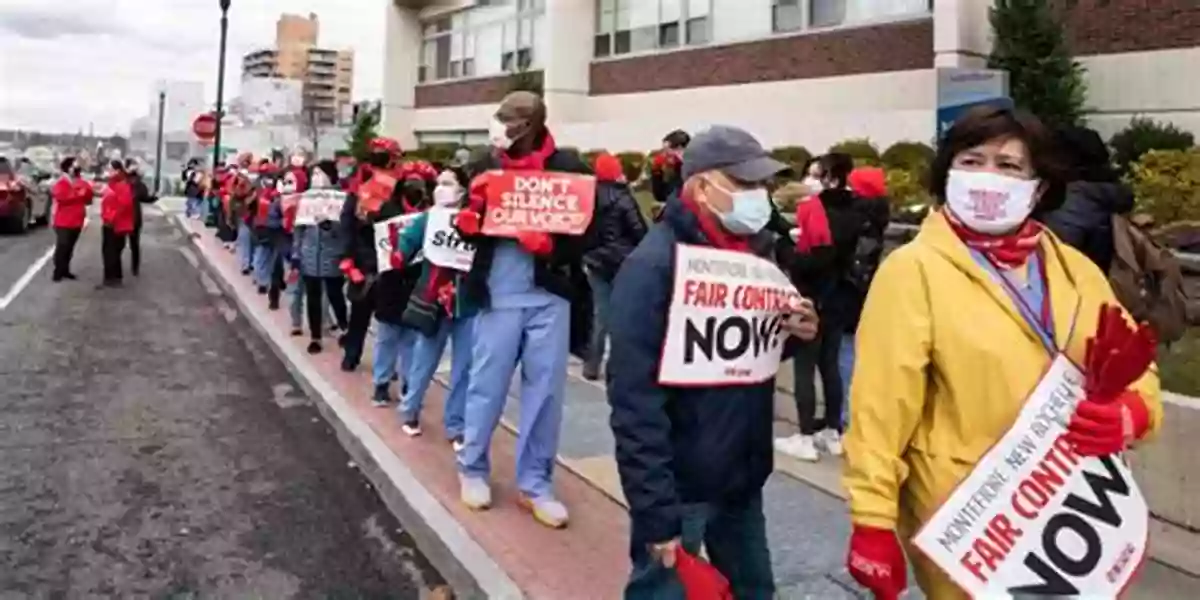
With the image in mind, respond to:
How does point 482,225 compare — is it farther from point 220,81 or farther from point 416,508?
point 220,81

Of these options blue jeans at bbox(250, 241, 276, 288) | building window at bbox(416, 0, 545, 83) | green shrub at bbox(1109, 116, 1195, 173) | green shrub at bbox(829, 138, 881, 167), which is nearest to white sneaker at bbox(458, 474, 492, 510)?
blue jeans at bbox(250, 241, 276, 288)

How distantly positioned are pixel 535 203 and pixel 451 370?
6.77 ft

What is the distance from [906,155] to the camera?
59.1ft

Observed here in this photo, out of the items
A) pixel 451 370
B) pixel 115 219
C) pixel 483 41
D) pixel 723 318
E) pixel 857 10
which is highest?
pixel 483 41

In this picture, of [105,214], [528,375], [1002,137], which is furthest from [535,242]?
[105,214]

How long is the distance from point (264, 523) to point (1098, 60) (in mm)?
17004

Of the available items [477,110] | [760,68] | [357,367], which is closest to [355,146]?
[477,110]

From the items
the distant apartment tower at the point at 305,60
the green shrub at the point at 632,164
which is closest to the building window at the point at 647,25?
the green shrub at the point at 632,164

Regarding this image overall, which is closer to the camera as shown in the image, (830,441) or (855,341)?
(855,341)

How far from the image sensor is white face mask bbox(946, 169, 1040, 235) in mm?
2805

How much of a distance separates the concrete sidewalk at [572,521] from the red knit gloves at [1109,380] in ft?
7.22

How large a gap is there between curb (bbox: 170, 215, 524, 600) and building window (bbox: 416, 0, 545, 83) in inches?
1063

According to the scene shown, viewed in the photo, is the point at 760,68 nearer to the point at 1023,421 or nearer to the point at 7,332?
the point at 7,332

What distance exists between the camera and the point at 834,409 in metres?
7.08
